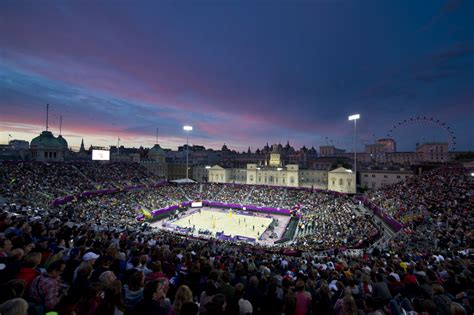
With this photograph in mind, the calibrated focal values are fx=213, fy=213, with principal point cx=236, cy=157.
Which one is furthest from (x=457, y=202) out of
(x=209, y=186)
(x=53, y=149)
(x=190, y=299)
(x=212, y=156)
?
(x=212, y=156)

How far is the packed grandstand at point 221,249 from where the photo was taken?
4422 millimetres

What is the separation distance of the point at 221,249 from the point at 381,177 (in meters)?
59.9

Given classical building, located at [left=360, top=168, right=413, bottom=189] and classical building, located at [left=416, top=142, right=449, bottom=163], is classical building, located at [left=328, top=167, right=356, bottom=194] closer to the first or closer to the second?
classical building, located at [left=360, top=168, right=413, bottom=189]

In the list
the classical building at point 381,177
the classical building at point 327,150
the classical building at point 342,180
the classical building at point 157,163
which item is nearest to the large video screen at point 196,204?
the classical building at point 342,180

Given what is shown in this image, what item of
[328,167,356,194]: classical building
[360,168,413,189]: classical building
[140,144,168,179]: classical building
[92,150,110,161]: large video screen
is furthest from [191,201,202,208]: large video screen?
[360,168,413,189]: classical building

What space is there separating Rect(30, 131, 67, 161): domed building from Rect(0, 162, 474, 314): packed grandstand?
1777 cm

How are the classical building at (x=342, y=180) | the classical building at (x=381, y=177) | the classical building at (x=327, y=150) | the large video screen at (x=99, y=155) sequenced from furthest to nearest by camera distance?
the classical building at (x=327, y=150) < the classical building at (x=342, y=180) < the large video screen at (x=99, y=155) < the classical building at (x=381, y=177)

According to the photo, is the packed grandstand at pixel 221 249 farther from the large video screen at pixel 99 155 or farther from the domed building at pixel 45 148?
the domed building at pixel 45 148

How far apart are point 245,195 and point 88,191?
118ft

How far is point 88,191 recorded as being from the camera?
133 ft

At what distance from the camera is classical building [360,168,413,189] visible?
2275 inches

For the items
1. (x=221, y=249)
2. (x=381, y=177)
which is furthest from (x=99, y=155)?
(x=381, y=177)

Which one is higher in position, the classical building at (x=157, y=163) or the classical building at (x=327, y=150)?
the classical building at (x=327, y=150)

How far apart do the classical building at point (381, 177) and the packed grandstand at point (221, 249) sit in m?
22.9
